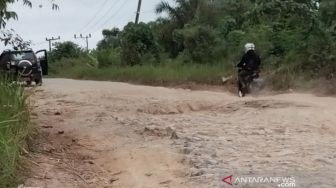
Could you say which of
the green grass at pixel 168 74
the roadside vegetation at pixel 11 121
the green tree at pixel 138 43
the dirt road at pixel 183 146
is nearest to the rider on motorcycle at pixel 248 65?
the dirt road at pixel 183 146

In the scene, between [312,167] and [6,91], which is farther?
[6,91]

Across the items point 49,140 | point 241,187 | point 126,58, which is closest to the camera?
point 241,187

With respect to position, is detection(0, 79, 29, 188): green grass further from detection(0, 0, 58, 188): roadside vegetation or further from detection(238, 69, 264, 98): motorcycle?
detection(238, 69, 264, 98): motorcycle

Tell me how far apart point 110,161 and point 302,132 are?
3.19 meters

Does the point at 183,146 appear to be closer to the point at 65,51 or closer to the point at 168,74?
the point at 168,74

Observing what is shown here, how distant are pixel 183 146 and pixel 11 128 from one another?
7.52 ft

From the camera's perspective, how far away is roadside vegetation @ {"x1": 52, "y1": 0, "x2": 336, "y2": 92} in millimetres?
18547

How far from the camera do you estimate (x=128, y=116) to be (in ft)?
38.3

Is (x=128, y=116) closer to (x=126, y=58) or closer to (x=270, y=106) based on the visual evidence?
(x=270, y=106)

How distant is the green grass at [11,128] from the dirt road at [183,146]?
0.30m

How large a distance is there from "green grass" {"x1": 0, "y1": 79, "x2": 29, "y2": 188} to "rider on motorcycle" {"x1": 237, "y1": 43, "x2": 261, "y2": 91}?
9.70 meters

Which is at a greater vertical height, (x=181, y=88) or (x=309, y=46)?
(x=309, y=46)

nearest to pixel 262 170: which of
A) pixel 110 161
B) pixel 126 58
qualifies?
pixel 110 161

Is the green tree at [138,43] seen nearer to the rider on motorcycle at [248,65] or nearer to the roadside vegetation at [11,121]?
the rider on motorcycle at [248,65]
